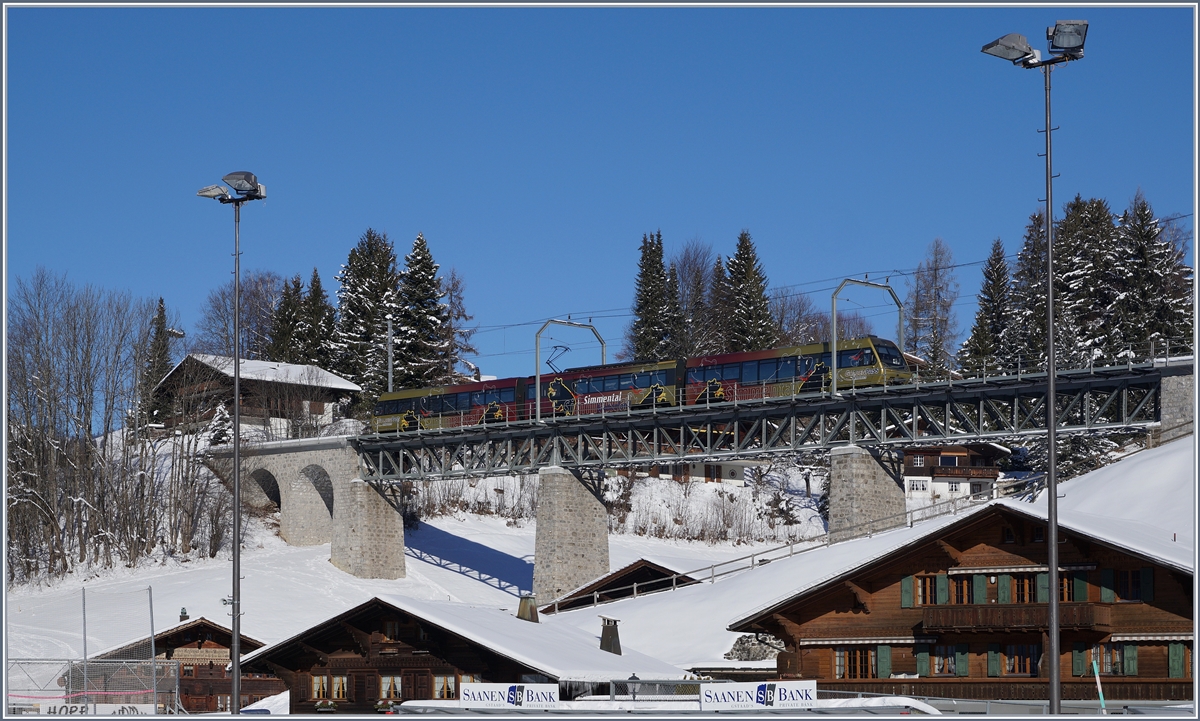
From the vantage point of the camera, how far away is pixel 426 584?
75625 mm

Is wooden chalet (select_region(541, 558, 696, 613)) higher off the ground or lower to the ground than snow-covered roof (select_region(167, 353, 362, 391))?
lower

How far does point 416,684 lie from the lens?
3153 centimetres

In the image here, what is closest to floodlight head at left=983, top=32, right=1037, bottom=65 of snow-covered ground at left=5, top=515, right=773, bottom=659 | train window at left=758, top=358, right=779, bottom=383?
snow-covered ground at left=5, top=515, right=773, bottom=659

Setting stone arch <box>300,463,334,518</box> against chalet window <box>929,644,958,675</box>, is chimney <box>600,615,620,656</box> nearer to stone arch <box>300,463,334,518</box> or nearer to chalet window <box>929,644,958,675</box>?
chalet window <box>929,644,958,675</box>

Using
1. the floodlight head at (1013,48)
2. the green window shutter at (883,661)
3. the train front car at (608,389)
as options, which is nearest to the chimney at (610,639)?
the green window shutter at (883,661)

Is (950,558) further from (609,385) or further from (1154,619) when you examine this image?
(609,385)

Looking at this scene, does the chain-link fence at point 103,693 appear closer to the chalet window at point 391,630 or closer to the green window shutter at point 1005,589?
the chalet window at point 391,630

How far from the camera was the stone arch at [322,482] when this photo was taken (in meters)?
83.1

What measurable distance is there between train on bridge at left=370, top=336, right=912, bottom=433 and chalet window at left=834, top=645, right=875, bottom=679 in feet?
85.6

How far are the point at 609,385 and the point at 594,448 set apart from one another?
3984mm

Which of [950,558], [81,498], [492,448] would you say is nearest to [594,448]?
[492,448]

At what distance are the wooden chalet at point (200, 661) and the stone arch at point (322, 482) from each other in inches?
1361

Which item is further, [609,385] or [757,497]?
[757,497]

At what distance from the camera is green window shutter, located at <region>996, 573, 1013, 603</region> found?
107 feet
